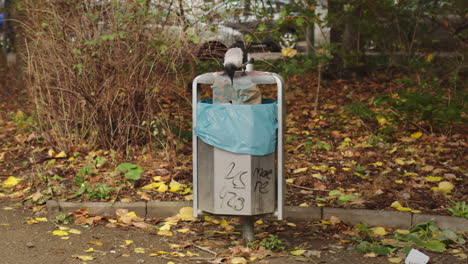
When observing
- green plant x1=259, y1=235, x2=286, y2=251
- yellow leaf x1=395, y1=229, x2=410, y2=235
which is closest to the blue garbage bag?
green plant x1=259, y1=235, x2=286, y2=251

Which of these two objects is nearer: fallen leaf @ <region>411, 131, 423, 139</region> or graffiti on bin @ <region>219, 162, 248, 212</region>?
graffiti on bin @ <region>219, 162, 248, 212</region>

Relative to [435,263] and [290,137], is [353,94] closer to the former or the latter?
[290,137]

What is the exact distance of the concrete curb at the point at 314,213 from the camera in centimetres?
484

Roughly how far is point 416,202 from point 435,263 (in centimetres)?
113

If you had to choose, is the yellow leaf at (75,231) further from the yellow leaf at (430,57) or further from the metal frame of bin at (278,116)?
the yellow leaf at (430,57)

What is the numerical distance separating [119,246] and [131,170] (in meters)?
1.48

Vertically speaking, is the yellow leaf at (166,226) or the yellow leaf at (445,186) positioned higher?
the yellow leaf at (445,186)

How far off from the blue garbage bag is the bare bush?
1.93 m

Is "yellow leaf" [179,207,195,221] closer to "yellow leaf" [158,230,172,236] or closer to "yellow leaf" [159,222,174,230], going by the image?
"yellow leaf" [159,222,174,230]

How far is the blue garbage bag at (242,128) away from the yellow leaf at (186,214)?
110 centimetres

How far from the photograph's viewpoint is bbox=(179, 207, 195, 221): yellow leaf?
518 centimetres

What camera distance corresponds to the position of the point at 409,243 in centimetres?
455

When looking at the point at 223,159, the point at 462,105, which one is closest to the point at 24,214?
the point at 223,159

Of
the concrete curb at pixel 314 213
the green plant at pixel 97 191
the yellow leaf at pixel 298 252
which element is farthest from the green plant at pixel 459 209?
→ the green plant at pixel 97 191
